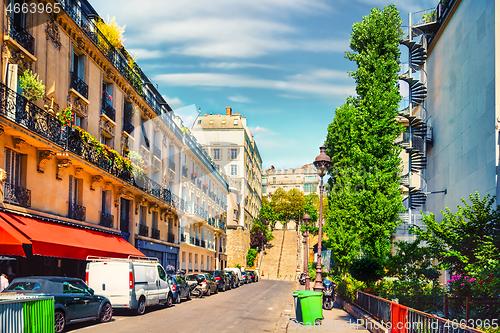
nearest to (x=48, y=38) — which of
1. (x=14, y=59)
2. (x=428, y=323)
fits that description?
(x=14, y=59)

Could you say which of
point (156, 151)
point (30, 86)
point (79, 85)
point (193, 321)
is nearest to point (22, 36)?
point (30, 86)

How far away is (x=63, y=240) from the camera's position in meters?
17.3

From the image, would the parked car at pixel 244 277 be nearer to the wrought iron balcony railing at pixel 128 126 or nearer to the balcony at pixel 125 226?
the balcony at pixel 125 226

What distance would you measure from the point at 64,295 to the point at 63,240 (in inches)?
206

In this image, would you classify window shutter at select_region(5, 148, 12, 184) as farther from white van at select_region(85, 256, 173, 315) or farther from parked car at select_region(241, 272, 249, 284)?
parked car at select_region(241, 272, 249, 284)

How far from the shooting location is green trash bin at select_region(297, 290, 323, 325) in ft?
46.1

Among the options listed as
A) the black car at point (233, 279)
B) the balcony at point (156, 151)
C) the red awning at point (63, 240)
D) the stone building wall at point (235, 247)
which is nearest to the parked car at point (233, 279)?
the black car at point (233, 279)

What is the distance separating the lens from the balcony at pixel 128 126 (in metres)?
28.1

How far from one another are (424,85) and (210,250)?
30110 millimetres

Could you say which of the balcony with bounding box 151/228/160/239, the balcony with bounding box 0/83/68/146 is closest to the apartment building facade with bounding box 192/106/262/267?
the balcony with bounding box 151/228/160/239

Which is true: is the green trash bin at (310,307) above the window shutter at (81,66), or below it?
below

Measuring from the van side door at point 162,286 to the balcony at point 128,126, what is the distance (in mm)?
11321

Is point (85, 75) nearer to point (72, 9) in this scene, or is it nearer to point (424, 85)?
point (72, 9)

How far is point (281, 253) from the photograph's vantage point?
77.9m
